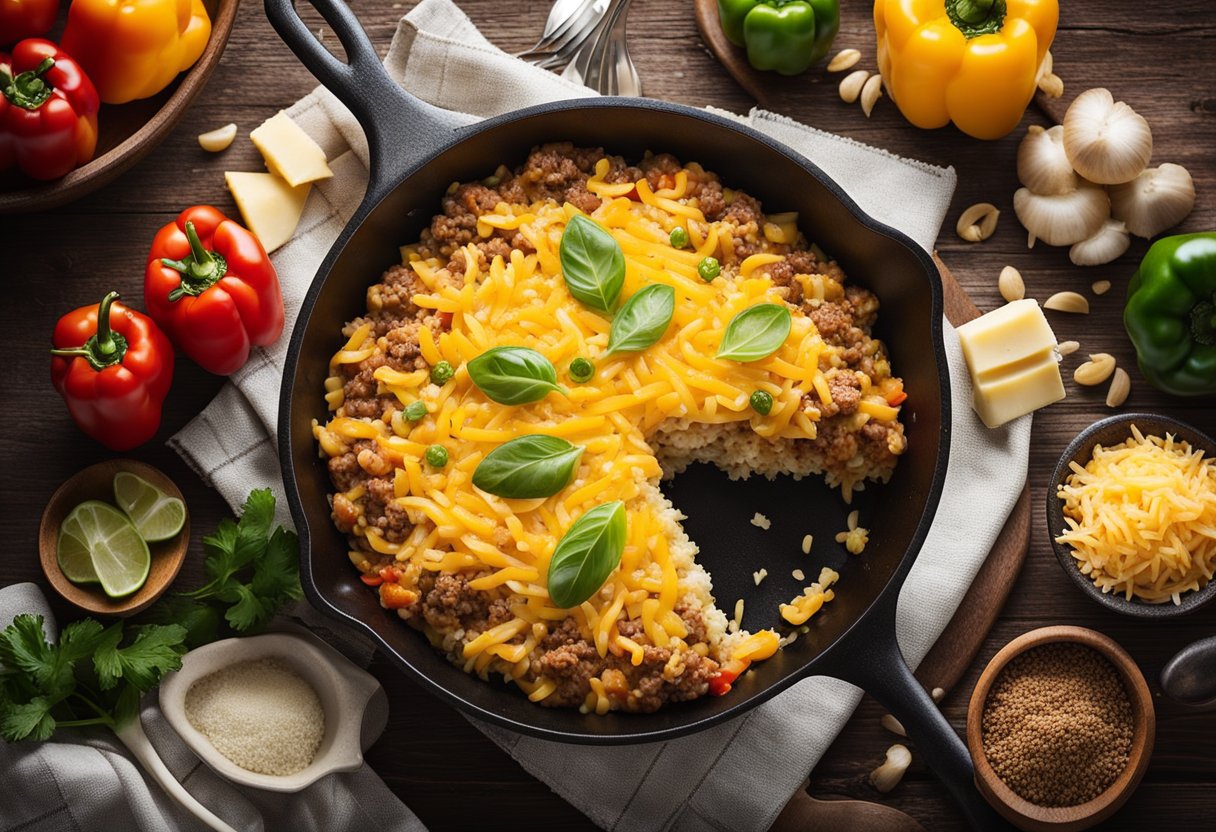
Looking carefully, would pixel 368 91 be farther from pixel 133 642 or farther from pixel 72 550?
pixel 133 642

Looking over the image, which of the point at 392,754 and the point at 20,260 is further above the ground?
the point at 20,260

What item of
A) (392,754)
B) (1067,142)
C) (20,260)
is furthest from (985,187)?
(20,260)

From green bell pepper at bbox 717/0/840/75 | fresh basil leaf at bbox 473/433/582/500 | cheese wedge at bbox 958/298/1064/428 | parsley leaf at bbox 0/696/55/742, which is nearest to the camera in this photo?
fresh basil leaf at bbox 473/433/582/500

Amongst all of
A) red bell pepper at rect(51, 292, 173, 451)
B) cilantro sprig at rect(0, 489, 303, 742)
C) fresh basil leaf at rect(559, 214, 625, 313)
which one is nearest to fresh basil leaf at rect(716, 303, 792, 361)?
fresh basil leaf at rect(559, 214, 625, 313)

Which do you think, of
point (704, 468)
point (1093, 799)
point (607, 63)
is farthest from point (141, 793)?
point (1093, 799)

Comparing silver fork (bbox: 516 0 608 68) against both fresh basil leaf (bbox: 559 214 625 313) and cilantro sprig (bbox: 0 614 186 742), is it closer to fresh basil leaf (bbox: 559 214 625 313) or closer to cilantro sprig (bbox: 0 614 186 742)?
fresh basil leaf (bbox: 559 214 625 313)

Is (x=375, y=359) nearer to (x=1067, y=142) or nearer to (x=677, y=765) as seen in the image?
(x=677, y=765)
